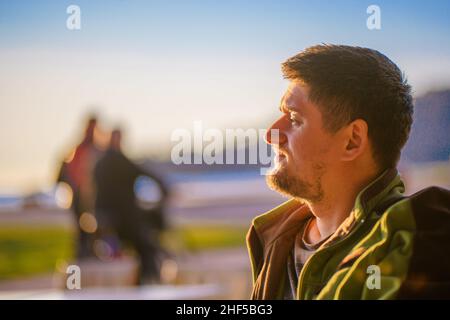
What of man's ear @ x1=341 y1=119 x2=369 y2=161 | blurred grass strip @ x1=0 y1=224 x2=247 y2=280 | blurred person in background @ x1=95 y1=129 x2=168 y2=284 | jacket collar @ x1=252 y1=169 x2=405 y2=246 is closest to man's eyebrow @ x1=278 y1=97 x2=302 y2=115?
man's ear @ x1=341 y1=119 x2=369 y2=161

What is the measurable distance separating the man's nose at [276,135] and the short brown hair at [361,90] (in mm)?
95

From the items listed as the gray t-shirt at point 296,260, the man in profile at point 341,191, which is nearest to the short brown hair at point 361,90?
the man in profile at point 341,191

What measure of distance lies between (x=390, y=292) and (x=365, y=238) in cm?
11

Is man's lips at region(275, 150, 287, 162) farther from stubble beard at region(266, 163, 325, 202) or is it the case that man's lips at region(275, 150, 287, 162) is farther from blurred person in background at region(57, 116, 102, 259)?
blurred person in background at region(57, 116, 102, 259)

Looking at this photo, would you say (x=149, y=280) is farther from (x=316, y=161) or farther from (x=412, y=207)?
(x=412, y=207)

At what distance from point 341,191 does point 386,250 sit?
0.27 metres

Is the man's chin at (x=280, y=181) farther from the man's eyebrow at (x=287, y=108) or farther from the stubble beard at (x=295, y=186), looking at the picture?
the man's eyebrow at (x=287, y=108)

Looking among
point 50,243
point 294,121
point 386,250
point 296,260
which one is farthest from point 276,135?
point 50,243

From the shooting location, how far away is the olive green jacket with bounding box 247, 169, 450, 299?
55.2 inches

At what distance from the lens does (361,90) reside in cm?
158

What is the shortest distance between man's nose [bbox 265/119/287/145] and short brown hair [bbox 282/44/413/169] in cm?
9

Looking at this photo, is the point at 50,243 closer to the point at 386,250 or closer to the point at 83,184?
the point at 83,184

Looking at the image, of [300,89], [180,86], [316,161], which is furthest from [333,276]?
[180,86]

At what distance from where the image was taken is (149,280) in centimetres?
421
